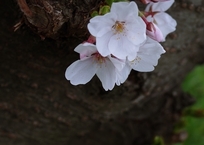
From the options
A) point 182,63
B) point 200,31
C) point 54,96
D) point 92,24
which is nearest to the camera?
point 92,24

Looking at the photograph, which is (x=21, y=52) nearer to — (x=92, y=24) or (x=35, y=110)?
(x=35, y=110)

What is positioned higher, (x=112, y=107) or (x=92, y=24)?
(x=92, y=24)

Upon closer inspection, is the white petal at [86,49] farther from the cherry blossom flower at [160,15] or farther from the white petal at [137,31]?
the cherry blossom flower at [160,15]

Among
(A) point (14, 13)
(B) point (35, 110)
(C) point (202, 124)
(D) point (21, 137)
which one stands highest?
(A) point (14, 13)

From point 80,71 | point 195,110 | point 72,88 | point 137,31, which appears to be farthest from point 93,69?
point 195,110

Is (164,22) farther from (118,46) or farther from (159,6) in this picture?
(118,46)

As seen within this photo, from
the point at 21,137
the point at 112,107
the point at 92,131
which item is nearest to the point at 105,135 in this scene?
the point at 92,131
